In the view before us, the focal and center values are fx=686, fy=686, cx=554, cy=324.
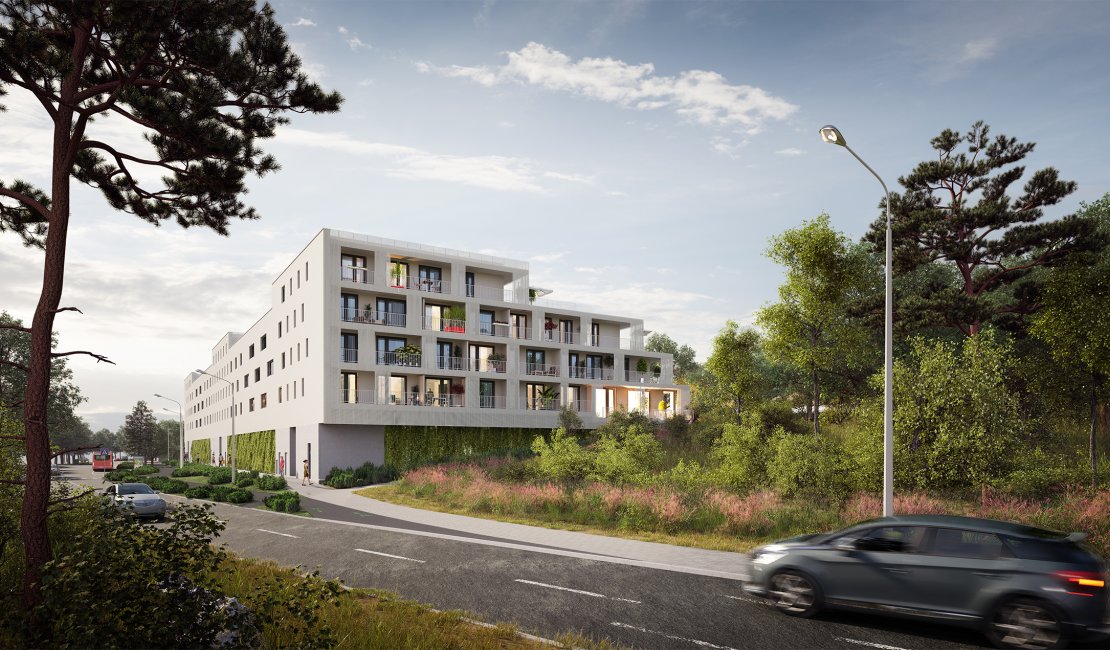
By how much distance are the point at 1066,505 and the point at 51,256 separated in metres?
20.3

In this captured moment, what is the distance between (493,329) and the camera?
4850cm

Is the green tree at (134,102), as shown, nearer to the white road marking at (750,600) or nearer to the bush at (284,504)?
the white road marking at (750,600)

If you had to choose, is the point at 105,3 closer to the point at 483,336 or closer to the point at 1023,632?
the point at 1023,632

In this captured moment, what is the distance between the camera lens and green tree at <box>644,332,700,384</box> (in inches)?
4254

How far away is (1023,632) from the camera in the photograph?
8.12 m

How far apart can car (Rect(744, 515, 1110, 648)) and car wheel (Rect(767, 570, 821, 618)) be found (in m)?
0.01

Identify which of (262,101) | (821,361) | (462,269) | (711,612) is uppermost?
(462,269)

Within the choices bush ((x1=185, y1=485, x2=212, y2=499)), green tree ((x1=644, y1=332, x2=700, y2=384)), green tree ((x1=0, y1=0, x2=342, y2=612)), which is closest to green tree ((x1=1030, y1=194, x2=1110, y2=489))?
green tree ((x1=0, y1=0, x2=342, y2=612))

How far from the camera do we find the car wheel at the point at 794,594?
376 inches

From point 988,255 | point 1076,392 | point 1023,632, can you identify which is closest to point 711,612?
point 1023,632

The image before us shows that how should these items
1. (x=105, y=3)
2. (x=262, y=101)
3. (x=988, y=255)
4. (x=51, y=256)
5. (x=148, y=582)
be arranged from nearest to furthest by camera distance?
(x=148, y=582)
(x=105, y=3)
(x=51, y=256)
(x=262, y=101)
(x=988, y=255)

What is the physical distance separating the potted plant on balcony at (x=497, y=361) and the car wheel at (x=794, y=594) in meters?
38.4

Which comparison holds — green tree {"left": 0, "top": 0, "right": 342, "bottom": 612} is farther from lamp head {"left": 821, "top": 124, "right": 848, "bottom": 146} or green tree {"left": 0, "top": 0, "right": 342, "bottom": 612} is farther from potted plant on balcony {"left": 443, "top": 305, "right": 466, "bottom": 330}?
potted plant on balcony {"left": 443, "top": 305, "right": 466, "bottom": 330}

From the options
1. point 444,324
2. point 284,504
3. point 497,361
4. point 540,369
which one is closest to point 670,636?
point 284,504
